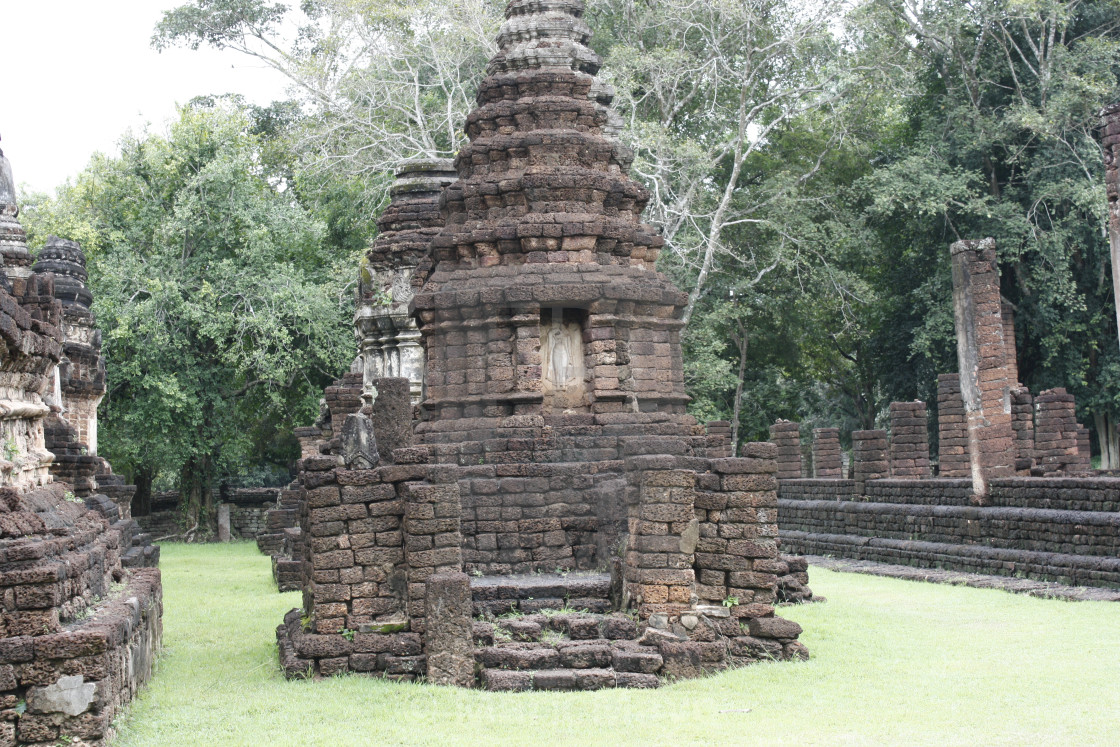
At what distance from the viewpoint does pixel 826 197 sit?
2988 centimetres

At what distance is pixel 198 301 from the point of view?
2653 centimetres

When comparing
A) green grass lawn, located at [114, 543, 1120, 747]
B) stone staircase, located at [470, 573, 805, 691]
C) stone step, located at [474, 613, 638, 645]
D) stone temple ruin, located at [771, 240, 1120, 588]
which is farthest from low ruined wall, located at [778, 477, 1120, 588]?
stone step, located at [474, 613, 638, 645]

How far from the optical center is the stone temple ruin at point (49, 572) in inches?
233

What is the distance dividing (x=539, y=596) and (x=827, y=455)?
14.3 metres

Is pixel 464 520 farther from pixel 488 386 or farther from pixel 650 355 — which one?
pixel 650 355

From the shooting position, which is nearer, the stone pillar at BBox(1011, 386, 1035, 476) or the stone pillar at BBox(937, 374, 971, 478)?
the stone pillar at BBox(1011, 386, 1035, 476)

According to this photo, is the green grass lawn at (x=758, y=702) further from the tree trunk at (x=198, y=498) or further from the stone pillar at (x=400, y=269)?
the tree trunk at (x=198, y=498)

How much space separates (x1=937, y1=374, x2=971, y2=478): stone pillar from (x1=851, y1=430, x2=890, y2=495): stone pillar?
989mm

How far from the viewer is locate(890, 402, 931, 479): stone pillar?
20.3 meters

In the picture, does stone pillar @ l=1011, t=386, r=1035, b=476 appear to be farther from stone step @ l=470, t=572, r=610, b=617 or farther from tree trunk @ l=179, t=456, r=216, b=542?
tree trunk @ l=179, t=456, r=216, b=542

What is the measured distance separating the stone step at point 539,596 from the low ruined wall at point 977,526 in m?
6.09

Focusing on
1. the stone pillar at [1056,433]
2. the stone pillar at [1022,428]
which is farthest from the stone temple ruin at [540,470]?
the stone pillar at [1056,433]

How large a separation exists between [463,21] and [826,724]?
2442cm

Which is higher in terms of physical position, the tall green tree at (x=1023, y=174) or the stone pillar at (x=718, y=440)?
the tall green tree at (x=1023, y=174)
